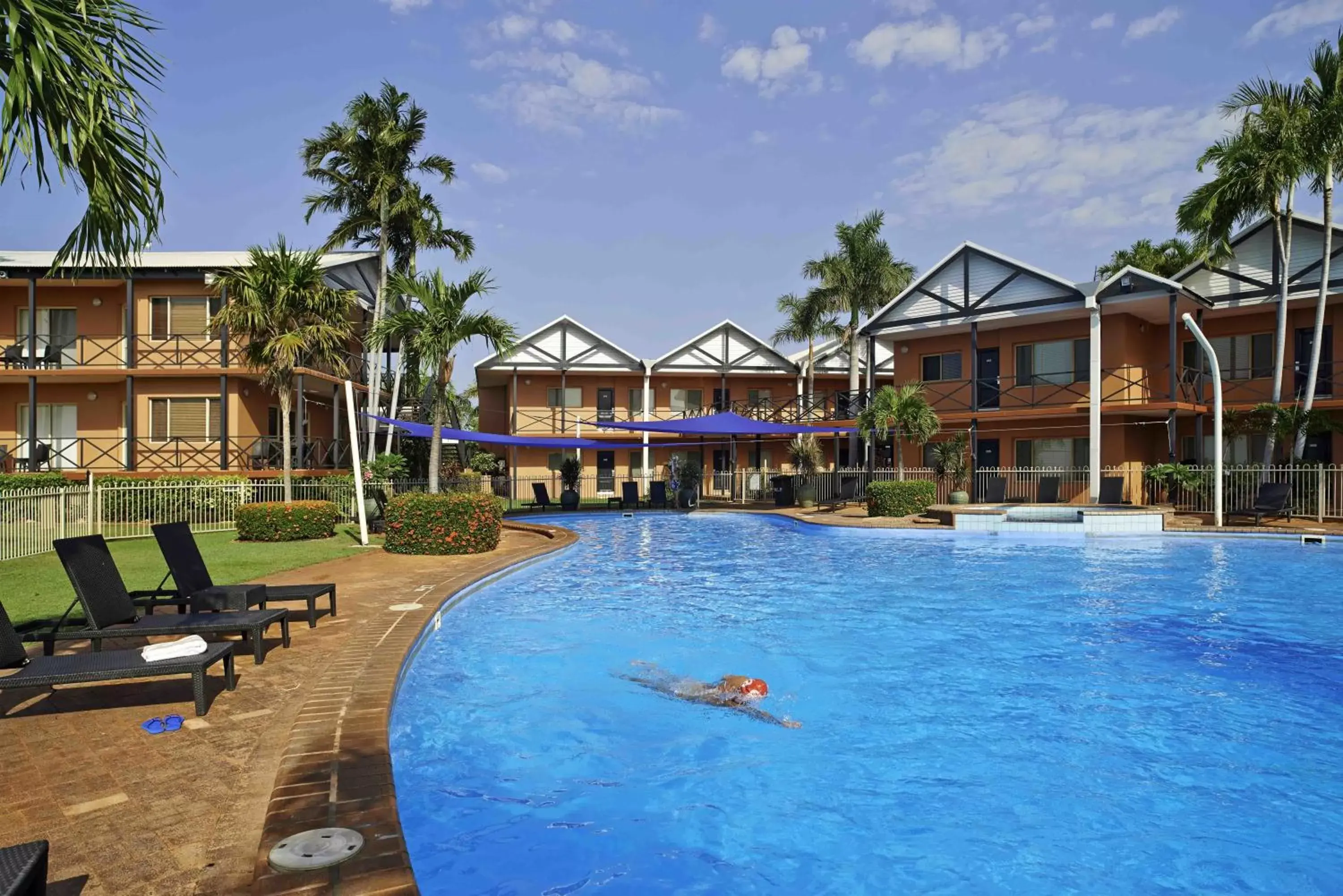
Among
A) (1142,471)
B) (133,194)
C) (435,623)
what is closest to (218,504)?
(435,623)

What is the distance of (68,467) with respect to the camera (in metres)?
23.1

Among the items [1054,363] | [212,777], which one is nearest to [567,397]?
[1054,363]

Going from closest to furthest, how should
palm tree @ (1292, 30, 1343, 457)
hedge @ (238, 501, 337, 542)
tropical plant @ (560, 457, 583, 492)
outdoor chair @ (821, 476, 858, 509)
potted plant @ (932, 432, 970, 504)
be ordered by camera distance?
hedge @ (238, 501, 337, 542), palm tree @ (1292, 30, 1343, 457), potted plant @ (932, 432, 970, 504), outdoor chair @ (821, 476, 858, 509), tropical plant @ (560, 457, 583, 492)

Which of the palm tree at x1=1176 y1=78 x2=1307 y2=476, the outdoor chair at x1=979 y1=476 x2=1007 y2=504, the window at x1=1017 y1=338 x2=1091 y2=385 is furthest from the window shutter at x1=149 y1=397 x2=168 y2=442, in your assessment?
the palm tree at x1=1176 y1=78 x2=1307 y2=476

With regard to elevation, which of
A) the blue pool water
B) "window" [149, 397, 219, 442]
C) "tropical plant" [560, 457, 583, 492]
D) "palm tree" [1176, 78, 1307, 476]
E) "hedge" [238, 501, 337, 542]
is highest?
"palm tree" [1176, 78, 1307, 476]

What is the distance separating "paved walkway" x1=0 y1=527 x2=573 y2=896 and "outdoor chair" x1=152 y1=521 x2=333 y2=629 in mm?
784

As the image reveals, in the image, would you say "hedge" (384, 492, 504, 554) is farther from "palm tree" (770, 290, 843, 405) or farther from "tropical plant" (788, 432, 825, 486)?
"palm tree" (770, 290, 843, 405)

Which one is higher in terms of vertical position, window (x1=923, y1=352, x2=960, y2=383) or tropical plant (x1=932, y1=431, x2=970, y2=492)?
window (x1=923, y1=352, x2=960, y2=383)

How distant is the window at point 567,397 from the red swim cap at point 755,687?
1131 inches

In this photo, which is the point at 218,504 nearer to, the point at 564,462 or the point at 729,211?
the point at 564,462

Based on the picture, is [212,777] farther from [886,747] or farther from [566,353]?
[566,353]

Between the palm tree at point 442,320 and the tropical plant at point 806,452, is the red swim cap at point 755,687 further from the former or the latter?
the tropical plant at point 806,452

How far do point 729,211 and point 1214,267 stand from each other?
14942 mm

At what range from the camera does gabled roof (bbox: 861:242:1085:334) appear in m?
23.5
